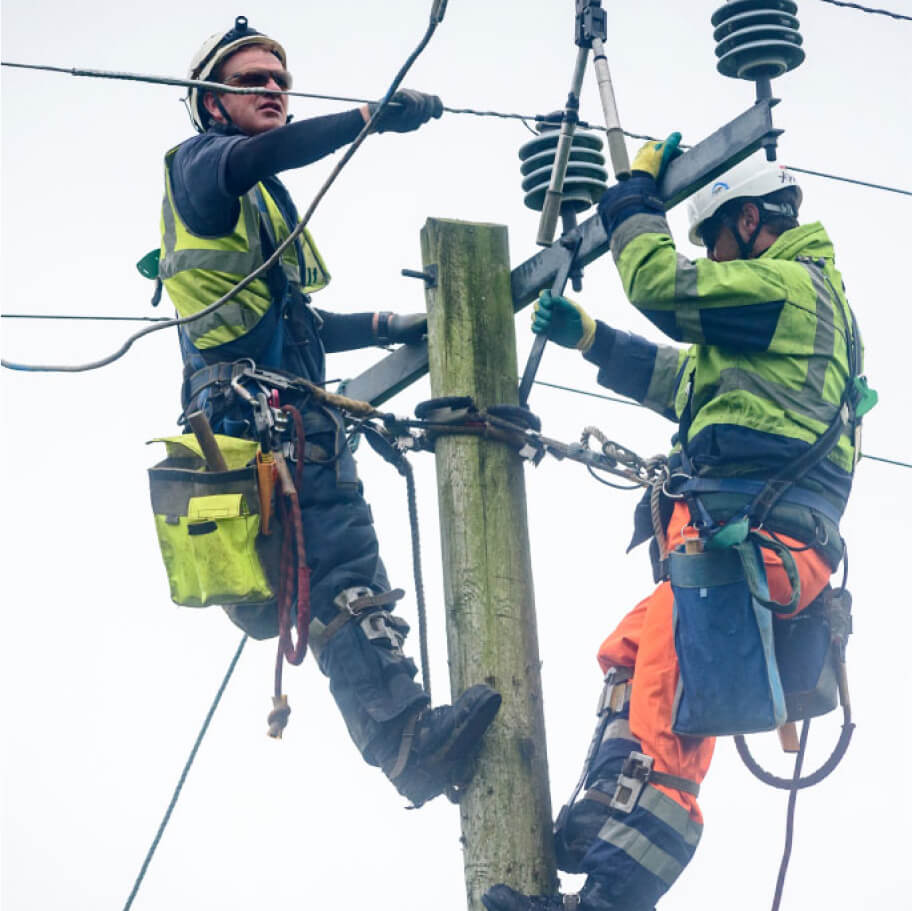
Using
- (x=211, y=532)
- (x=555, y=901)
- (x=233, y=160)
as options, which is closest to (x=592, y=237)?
(x=233, y=160)

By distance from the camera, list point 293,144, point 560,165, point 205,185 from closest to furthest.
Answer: point 293,144
point 205,185
point 560,165

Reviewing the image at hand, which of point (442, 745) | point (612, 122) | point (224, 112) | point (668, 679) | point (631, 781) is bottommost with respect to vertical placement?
point (631, 781)

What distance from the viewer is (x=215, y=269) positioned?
17.7 feet

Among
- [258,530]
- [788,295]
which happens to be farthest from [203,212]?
[788,295]

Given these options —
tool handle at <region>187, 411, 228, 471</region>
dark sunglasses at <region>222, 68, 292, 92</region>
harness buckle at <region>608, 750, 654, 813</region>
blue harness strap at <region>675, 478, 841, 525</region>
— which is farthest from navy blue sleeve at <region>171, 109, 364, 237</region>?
harness buckle at <region>608, 750, 654, 813</region>

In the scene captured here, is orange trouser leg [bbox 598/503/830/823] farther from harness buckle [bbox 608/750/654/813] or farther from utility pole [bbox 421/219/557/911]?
utility pole [bbox 421/219/557/911]

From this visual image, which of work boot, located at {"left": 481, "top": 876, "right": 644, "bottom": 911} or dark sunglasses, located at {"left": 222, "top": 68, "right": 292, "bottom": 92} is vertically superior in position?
dark sunglasses, located at {"left": 222, "top": 68, "right": 292, "bottom": 92}

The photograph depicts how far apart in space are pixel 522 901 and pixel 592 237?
197 centimetres

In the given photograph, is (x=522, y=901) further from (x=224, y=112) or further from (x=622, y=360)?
(x=224, y=112)

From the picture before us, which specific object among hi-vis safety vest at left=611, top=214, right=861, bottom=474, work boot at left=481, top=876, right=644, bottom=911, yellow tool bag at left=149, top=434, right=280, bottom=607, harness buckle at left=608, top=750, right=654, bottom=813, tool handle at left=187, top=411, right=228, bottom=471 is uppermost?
hi-vis safety vest at left=611, top=214, right=861, bottom=474

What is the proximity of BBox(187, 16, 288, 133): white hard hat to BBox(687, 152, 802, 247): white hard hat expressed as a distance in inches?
57.9

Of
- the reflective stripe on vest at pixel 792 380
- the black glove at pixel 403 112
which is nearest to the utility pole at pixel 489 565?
the black glove at pixel 403 112

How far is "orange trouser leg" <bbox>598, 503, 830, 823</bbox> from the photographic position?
4.96 m

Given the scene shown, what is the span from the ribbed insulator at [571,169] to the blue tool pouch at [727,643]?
1.35m
